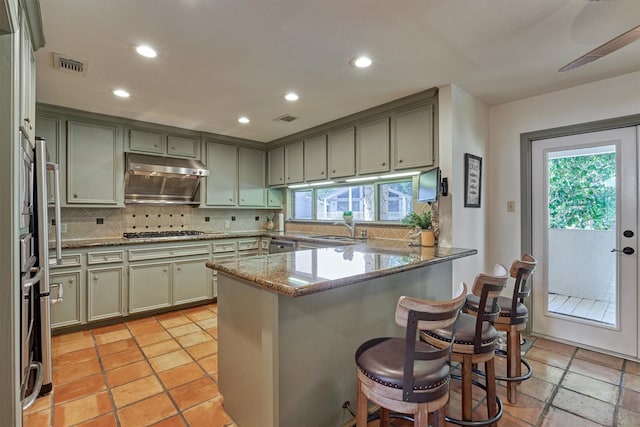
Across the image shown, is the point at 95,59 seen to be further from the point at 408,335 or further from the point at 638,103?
the point at 638,103

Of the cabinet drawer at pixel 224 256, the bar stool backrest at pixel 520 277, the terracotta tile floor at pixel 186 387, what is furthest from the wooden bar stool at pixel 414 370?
the cabinet drawer at pixel 224 256

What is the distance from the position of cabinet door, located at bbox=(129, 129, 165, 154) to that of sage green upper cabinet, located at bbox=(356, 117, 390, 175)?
2.66 metres

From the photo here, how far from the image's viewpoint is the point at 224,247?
14.2 feet

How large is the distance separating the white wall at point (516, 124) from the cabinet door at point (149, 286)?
12.6 feet

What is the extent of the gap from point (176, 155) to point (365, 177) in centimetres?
267

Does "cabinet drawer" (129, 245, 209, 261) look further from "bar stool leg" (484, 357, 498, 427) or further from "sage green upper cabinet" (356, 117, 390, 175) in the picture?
"bar stool leg" (484, 357, 498, 427)

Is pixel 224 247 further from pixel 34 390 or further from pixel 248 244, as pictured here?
pixel 34 390

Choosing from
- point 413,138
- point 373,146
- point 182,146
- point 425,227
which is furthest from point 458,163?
point 182,146

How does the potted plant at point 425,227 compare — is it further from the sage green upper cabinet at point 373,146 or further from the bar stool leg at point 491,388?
the bar stool leg at point 491,388

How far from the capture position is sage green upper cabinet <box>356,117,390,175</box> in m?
3.41

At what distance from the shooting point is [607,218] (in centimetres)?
283

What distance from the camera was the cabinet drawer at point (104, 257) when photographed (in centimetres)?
332

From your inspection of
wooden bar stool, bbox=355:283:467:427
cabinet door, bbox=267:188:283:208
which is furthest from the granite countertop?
cabinet door, bbox=267:188:283:208

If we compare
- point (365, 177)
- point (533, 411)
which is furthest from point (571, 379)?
point (365, 177)
